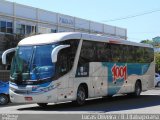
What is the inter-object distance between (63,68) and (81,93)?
6.02 feet

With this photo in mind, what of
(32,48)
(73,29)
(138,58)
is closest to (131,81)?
(138,58)

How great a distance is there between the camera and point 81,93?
738 inches

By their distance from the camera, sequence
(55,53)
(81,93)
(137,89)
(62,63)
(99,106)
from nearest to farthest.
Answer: (55,53)
(62,63)
(99,106)
(81,93)
(137,89)

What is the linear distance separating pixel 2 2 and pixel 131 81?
84.8 ft

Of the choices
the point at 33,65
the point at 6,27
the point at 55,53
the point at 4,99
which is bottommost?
the point at 4,99

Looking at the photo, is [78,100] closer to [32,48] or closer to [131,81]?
[32,48]

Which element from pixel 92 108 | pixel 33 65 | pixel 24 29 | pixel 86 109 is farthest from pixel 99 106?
pixel 24 29

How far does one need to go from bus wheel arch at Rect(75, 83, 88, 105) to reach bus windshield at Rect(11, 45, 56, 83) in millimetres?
2116

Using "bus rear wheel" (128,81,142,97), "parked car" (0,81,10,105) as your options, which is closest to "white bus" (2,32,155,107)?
"bus rear wheel" (128,81,142,97)

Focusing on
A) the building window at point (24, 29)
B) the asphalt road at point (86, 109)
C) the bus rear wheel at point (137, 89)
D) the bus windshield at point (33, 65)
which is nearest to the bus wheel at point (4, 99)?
the asphalt road at point (86, 109)

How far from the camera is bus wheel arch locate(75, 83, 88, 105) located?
18484 millimetres

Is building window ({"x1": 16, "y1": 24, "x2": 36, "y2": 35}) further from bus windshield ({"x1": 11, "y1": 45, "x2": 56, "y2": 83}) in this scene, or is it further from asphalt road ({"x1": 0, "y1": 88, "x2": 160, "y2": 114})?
bus windshield ({"x1": 11, "y1": 45, "x2": 56, "y2": 83})

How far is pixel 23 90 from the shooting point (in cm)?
1722

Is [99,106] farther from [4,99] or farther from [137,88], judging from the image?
[137,88]
